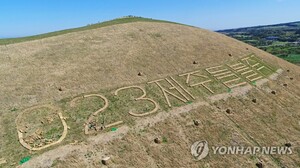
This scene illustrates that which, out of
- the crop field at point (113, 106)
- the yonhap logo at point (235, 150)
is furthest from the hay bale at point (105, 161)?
the yonhap logo at point (235, 150)

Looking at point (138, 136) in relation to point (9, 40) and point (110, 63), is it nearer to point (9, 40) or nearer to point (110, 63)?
point (110, 63)

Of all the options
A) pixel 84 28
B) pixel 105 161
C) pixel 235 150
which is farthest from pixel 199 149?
pixel 84 28

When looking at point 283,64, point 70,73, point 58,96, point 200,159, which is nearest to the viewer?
point 200,159

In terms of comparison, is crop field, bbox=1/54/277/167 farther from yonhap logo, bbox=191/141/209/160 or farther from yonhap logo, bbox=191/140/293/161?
yonhap logo, bbox=191/140/293/161

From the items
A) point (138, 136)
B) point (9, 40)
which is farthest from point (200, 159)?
point (9, 40)

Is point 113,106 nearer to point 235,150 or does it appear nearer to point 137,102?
point 137,102

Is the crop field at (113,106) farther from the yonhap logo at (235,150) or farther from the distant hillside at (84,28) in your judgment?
the distant hillside at (84,28)
